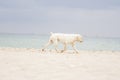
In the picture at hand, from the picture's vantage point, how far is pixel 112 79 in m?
7.70

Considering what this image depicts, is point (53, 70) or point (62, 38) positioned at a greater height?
point (62, 38)

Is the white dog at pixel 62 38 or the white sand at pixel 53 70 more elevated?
the white dog at pixel 62 38

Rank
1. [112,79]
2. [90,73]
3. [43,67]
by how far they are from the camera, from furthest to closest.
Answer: [43,67] < [90,73] < [112,79]

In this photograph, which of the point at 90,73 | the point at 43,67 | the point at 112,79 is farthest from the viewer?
the point at 43,67

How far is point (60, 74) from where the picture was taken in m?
8.03

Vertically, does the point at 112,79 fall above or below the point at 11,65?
below

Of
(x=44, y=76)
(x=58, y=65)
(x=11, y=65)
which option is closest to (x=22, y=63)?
(x=11, y=65)

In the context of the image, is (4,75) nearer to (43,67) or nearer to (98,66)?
(43,67)

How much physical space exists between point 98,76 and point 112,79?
417 millimetres

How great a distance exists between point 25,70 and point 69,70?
3.92 ft

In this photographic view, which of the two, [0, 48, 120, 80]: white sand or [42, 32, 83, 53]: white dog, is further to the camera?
[42, 32, 83, 53]: white dog

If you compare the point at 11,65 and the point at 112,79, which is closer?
the point at 112,79

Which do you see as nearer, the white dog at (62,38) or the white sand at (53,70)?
the white sand at (53,70)

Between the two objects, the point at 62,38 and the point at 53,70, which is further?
the point at 62,38
